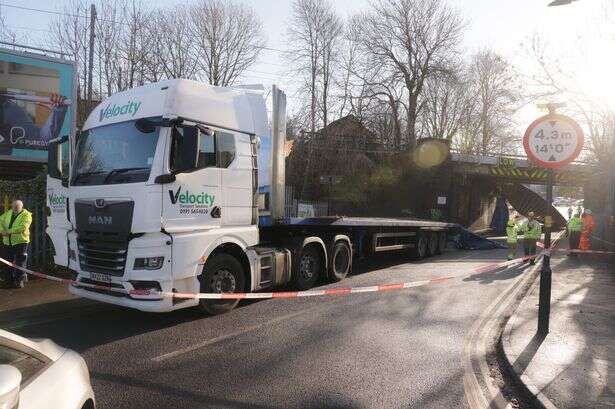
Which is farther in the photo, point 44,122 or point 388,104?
point 388,104

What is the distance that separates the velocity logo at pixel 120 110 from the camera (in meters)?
6.89

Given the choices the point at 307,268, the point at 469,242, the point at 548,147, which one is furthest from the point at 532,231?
the point at 548,147

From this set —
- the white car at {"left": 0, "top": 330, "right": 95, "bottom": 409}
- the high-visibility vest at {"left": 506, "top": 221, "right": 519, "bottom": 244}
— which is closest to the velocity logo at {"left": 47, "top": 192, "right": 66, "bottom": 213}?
the white car at {"left": 0, "top": 330, "right": 95, "bottom": 409}

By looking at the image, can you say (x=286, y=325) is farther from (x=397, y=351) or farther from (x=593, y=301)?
(x=593, y=301)

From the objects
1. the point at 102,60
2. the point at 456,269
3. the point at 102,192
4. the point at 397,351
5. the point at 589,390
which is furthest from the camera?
the point at 102,60

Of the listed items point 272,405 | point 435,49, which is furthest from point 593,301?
point 435,49

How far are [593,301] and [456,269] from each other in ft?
14.3

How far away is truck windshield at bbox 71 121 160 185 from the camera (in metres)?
6.40

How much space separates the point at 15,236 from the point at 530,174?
3151 centimetres

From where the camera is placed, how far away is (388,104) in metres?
37.3

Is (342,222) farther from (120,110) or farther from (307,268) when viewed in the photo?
(120,110)

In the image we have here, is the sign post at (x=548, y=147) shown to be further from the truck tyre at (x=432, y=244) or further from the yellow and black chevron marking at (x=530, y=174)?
the yellow and black chevron marking at (x=530, y=174)

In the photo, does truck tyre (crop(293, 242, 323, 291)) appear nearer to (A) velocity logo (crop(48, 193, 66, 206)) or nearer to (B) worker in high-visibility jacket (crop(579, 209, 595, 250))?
(A) velocity logo (crop(48, 193, 66, 206))

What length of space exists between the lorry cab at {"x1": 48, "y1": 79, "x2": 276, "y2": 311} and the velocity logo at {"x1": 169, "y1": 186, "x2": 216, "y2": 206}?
0.01 meters
